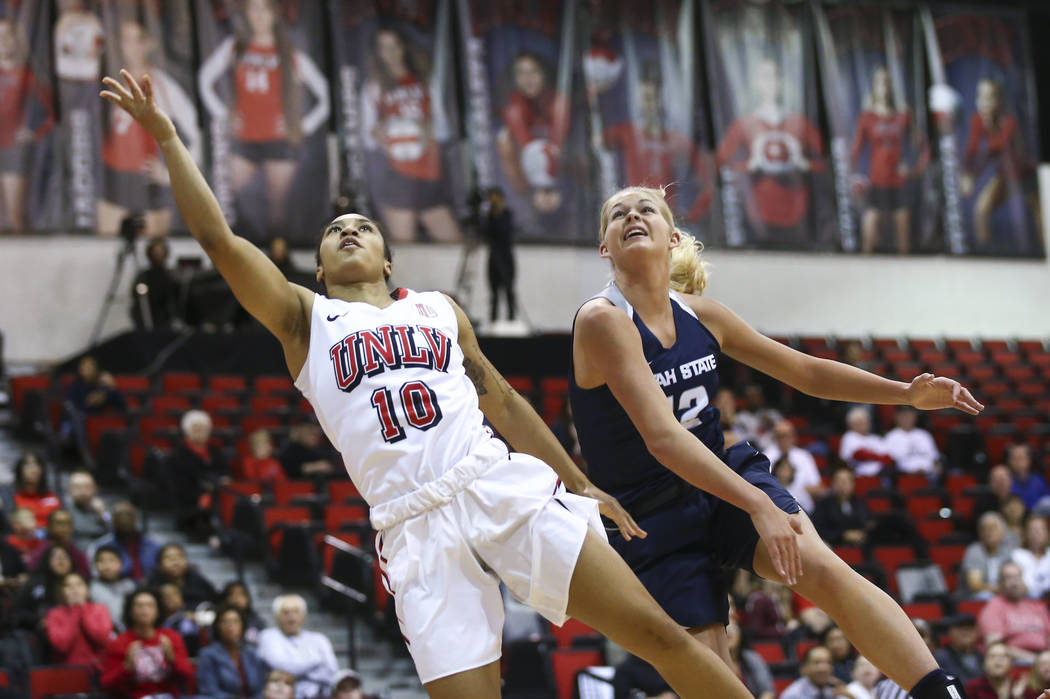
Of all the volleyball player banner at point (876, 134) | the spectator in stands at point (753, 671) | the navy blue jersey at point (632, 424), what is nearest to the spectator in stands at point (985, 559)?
the spectator in stands at point (753, 671)

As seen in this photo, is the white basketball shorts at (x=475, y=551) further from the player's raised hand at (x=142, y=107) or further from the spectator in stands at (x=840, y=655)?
the spectator in stands at (x=840, y=655)

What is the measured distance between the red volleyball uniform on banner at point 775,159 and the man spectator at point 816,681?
1119 centimetres

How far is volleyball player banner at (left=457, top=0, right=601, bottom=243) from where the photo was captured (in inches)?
703

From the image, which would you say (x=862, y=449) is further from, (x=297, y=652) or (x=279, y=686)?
(x=279, y=686)

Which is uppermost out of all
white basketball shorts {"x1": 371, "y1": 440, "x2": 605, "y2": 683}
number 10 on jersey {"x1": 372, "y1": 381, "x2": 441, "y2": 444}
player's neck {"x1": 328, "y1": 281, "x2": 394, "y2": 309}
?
player's neck {"x1": 328, "y1": 281, "x2": 394, "y2": 309}

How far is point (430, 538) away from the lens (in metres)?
3.98

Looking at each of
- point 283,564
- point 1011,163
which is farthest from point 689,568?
point 1011,163

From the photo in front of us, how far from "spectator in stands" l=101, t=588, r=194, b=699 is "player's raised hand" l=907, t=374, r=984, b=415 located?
5198mm

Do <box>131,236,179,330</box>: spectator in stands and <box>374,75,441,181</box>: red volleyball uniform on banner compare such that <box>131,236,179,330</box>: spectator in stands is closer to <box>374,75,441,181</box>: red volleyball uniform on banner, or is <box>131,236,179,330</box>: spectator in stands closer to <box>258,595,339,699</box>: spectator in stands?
<box>374,75,441,181</box>: red volleyball uniform on banner

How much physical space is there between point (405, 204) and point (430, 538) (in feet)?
45.2

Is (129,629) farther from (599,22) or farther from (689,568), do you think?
(599,22)

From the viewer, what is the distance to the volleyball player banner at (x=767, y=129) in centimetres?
1888

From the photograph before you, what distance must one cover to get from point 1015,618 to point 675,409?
22.7ft

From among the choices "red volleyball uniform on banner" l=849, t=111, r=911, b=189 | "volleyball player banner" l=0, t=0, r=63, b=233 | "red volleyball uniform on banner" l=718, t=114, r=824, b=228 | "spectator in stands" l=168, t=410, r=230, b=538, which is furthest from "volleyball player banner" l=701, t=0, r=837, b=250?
"spectator in stands" l=168, t=410, r=230, b=538
